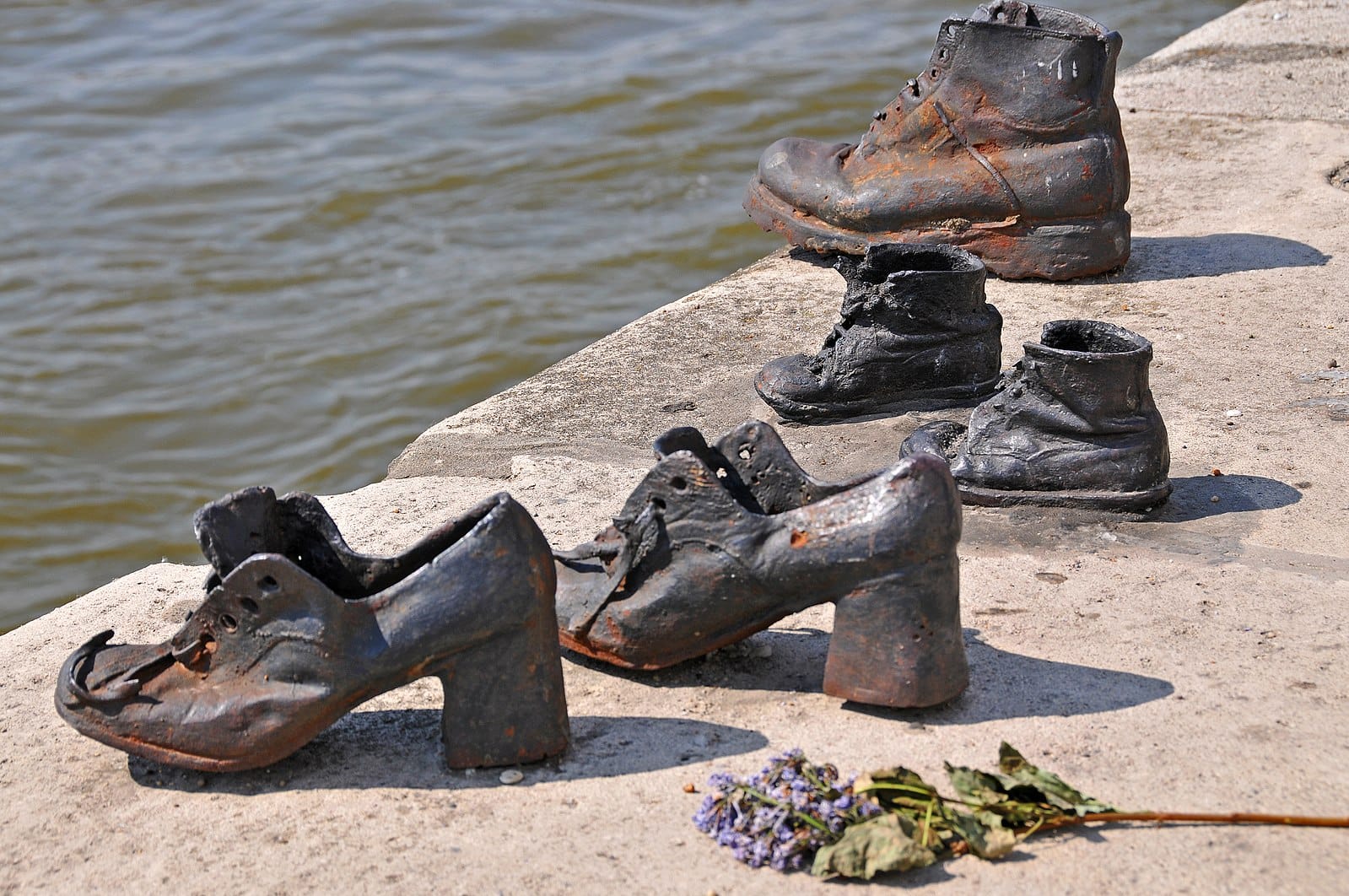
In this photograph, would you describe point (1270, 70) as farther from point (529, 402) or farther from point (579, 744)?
point (579, 744)

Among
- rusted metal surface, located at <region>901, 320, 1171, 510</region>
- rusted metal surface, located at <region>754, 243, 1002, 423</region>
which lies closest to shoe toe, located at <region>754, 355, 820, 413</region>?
rusted metal surface, located at <region>754, 243, 1002, 423</region>

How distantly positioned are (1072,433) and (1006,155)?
1.58 meters

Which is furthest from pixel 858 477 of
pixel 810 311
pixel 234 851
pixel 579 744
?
pixel 810 311

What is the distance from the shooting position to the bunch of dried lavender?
205cm

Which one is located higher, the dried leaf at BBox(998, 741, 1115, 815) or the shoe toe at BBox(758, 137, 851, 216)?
the shoe toe at BBox(758, 137, 851, 216)

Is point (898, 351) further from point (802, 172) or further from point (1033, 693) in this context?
point (1033, 693)

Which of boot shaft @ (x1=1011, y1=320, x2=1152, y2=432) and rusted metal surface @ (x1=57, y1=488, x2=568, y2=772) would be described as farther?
boot shaft @ (x1=1011, y1=320, x2=1152, y2=432)

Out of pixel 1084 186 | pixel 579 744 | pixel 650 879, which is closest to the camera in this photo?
pixel 650 879

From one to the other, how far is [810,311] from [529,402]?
1.01 m

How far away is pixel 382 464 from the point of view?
5.50m

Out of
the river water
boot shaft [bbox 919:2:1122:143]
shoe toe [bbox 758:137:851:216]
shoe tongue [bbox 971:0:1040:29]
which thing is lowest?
the river water

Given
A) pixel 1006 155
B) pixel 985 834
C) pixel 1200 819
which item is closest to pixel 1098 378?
pixel 1200 819

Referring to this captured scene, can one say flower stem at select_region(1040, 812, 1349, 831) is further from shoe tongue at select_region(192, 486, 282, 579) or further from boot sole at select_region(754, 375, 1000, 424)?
boot sole at select_region(754, 375, 1000, 424)

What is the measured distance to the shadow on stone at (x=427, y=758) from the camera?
2.36 m
